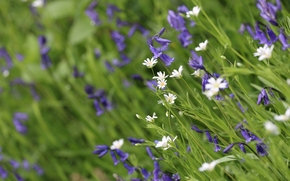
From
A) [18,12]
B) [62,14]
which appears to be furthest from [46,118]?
[18,12]

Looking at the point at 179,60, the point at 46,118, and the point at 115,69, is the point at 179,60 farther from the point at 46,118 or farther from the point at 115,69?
the point at 46,118

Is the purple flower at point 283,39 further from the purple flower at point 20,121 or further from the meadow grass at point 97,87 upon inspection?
the purple flower at point 20,121

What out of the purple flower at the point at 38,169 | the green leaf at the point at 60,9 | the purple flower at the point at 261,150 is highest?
the purple flower at the point at 261,150

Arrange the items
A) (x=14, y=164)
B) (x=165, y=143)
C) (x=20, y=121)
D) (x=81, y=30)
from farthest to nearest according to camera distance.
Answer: (x=20, y=121)
(x=81, y=30)
(x=14, y=164)
(x=165, y=143)

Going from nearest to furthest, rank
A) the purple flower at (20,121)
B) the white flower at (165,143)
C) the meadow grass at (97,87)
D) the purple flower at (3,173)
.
Answer: the white flower at (165,143) → the meadow grass at (97,87) → the purple flower at (3,173) → the purple flower at (20,121)

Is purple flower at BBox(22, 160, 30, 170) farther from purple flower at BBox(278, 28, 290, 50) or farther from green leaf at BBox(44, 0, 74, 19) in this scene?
purple flower at BBox(278, 28, 290, 50)

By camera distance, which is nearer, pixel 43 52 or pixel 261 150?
pixel 261 150

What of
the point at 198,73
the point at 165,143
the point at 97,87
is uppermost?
the point at 198,73

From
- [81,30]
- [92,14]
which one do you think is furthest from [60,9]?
[92,14]

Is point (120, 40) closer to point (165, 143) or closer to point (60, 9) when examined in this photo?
point (60, 9)

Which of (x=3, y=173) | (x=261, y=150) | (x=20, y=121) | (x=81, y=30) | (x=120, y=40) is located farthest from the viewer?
(x=20, y=121)

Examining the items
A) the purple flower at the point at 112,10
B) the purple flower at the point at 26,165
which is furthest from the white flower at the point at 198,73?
the purple flower at the point at 26,165
